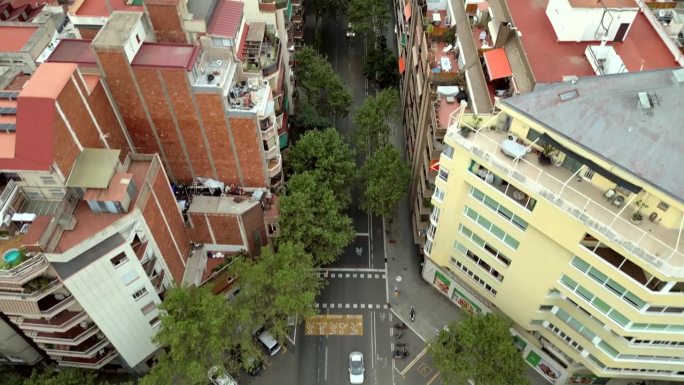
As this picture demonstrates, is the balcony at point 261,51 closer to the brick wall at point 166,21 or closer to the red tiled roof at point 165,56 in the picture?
the brick wall at point 166,21

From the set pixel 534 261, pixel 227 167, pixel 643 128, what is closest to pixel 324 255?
pixel 227 167

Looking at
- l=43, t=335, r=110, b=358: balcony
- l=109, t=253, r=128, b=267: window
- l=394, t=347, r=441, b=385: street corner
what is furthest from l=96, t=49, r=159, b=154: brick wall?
l=394, t=347, r=441, b=385: street corner

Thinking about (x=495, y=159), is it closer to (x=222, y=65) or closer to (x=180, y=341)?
(x=222, y=65)

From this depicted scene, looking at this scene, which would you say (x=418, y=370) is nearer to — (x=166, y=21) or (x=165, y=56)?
(x=165, y=56)

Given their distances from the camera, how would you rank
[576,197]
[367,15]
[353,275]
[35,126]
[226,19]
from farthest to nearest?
[367,15] → [353,275] → [226,19] → [576,197] → [35,126]

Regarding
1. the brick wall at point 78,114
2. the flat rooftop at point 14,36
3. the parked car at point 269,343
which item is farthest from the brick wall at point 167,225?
the flat rooftop at point 14,36

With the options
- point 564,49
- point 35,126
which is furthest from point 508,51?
point 35,126
